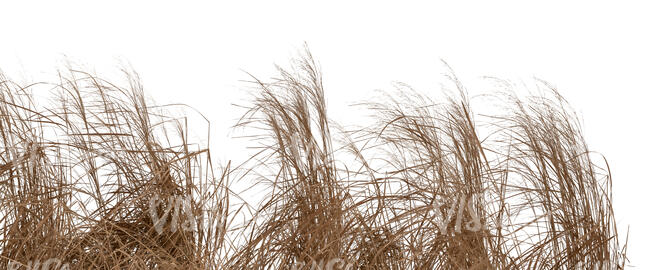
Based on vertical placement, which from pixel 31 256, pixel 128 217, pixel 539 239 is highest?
pixel 539 239

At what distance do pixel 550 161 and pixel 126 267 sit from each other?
1176mm

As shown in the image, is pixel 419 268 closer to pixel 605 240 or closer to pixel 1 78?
pixel 605 240

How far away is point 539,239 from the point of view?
9.14 feet

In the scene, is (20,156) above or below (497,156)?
below

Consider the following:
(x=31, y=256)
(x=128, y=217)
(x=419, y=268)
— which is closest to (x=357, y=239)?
(x=419, y=268)

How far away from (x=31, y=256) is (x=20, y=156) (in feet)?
0.94

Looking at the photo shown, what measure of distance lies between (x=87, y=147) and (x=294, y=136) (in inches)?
22.7

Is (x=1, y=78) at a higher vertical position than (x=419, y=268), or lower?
higher

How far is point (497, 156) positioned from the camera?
9.36 feet

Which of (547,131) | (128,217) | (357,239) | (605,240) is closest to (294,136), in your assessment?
(357,239)

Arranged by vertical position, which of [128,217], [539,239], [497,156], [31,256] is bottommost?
[31,256]

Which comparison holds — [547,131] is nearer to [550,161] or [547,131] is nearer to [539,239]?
[550,161]

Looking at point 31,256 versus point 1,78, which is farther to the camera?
point 1,78

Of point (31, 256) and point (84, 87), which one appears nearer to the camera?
point (31, 256)
